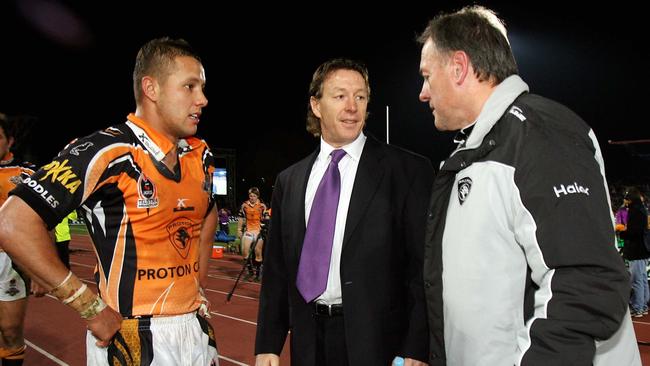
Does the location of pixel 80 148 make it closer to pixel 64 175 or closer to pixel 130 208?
pixel 64 175

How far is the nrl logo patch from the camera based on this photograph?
157cm

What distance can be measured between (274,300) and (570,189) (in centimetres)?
175

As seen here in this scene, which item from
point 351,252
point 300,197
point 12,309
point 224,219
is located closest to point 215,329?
point 12,309

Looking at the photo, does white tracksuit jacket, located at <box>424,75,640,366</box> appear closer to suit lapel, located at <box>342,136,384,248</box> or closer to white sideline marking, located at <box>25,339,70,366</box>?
suit lapel, located at <box>342,136,384,248</box>

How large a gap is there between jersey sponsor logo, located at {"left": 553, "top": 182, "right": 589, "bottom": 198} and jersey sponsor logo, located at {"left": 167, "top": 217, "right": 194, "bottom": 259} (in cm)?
164

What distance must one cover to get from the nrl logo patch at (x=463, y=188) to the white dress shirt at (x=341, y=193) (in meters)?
0.91

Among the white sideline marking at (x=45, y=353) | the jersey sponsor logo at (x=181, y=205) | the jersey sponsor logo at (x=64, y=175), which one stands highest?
the jersey sponsor logo at (x=64, y=175)

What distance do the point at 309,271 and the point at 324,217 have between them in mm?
278

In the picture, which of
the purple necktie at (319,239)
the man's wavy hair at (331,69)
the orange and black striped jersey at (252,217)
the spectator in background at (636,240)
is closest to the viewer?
the purple necktie at (319,239)

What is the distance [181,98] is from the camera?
237cm

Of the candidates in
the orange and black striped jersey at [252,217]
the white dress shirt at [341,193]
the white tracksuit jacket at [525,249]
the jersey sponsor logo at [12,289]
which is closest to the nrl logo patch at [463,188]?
the white tracksuit jacket at [525,249]

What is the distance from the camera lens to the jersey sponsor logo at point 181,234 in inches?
89.0

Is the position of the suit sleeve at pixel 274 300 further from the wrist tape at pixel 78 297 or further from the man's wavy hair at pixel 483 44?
the man's wavy hair at pixel 483 44

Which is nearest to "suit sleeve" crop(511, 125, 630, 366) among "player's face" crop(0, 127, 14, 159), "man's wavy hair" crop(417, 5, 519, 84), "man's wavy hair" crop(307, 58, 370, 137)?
"man's wavy hair" crop(417, 5, 519, 84)
